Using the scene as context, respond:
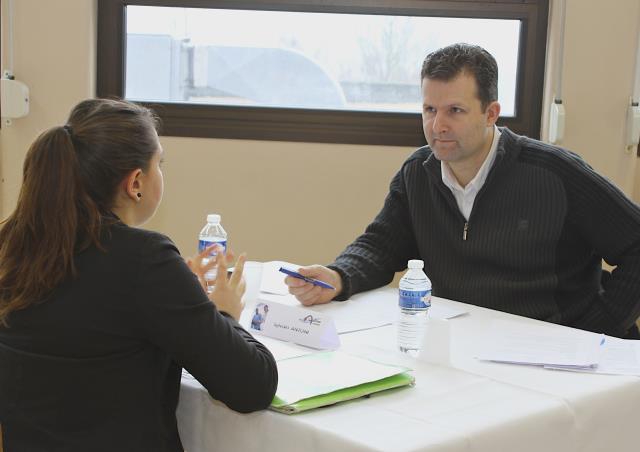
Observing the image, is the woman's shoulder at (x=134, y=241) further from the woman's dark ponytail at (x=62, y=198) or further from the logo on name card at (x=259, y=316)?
→ the logo on name card at (x=259, y=316)

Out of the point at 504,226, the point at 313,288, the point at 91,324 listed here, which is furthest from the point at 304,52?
the point at 91,324

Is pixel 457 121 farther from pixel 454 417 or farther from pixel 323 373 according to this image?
pixel 454 417

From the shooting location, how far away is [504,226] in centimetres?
237

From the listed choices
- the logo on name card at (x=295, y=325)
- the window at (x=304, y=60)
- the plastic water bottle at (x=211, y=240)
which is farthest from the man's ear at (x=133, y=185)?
the window at (x=304, y=60)

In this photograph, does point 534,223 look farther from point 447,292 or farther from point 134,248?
point 134,248

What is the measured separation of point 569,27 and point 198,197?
1.75 meters

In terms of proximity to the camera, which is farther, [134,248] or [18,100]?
[18,100]

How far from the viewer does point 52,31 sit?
140 inches

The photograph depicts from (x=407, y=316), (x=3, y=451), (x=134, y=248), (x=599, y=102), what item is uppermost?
(x=599, y=102)

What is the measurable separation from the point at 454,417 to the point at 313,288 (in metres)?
0.86

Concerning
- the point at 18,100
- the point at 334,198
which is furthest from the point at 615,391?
the point at 18,100

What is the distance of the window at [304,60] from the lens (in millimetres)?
3645

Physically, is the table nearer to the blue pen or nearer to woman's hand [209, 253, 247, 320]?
woman's hand [209, 253, 247, 320]

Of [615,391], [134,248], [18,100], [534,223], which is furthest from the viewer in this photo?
[18,100]
